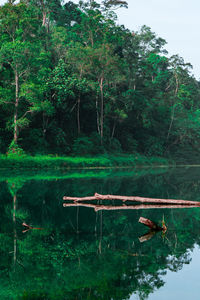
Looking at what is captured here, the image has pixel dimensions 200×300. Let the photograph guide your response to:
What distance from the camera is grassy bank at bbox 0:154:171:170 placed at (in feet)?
116

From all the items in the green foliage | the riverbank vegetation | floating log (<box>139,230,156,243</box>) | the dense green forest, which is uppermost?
the dense green forest

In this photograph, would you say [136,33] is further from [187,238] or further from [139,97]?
[187,238]

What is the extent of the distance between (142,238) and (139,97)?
154 ft

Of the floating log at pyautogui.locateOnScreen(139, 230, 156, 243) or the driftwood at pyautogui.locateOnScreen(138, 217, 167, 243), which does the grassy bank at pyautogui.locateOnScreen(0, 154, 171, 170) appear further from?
the floating log at pyautogui.locateOnScreen(139, 230, 156, 243)

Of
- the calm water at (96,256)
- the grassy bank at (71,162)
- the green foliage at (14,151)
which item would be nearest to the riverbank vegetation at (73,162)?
the grassy bank at (71,162)

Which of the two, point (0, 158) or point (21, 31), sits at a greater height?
point (21, 31)

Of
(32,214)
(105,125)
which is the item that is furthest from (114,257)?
(105,125)

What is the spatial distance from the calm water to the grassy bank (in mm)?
22253

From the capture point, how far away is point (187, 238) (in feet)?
32.1

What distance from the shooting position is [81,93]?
45.8 meters

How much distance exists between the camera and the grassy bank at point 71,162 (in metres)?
35.4

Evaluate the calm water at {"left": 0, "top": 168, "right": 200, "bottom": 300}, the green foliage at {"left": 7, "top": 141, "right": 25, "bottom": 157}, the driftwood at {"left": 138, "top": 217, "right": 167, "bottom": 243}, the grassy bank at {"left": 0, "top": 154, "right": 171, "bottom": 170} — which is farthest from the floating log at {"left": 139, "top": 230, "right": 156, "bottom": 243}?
the green foliage at {"left": 7, "top": 141, "right": 25, "bottom": 157}

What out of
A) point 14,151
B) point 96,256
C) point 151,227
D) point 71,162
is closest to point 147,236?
point 151,227

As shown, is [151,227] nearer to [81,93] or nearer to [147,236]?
[147,236]
